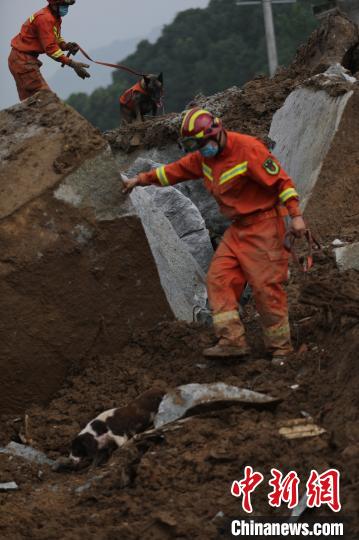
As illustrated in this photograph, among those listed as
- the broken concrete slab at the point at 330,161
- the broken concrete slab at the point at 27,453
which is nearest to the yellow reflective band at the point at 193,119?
the broken concrete slab at the point at 27,453

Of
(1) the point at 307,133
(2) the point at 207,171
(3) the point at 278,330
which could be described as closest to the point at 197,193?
(1) the point at 307,133

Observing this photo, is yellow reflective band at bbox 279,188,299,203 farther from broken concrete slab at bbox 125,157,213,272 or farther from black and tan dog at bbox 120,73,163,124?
black and tan dog at bbox 120,73,163,124

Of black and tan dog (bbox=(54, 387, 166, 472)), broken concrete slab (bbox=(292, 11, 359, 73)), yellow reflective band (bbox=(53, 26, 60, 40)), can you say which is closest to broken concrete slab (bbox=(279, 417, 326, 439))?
black and tan dog (bbox=(54, 387, 166, 472))

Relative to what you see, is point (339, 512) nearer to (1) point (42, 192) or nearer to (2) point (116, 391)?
(2) point (116, 391)

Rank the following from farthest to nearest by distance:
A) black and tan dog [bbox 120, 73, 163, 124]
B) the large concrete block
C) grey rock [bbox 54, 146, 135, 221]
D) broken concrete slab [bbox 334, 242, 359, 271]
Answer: black and tan dog [bbox 120, 73, 163, 124] → broken concrete slab [bbox 334, 242, 359, 271] → grey rock [bbox 54, 146, 135, 221] → the large concrete block

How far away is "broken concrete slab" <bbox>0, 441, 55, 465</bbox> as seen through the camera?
224 inches

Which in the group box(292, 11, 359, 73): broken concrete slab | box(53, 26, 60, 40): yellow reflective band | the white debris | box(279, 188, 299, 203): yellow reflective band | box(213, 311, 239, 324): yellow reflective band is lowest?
the white debris

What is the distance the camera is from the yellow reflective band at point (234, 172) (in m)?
5.93

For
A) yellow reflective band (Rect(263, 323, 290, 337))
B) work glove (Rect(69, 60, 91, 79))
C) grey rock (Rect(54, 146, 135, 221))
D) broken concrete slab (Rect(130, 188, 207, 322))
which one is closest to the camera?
yellow reflective band (Rect(263, 323, 290, 337))

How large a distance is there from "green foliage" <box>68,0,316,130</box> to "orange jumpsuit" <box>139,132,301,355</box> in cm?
3795

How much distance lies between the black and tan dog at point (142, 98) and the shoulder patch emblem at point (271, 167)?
7.77 meters

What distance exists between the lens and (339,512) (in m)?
3.88

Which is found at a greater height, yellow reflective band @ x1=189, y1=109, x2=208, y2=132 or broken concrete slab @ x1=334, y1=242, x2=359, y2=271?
yellow reflective band @ x1=189, y1=109, x2=208, y2=132

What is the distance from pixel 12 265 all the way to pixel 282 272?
1605 millimetres
